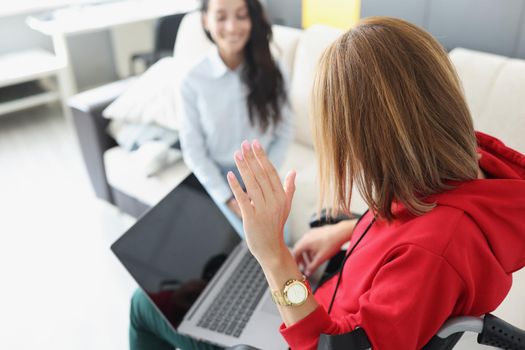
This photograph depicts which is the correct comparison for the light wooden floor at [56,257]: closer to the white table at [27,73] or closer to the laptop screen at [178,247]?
the white table at [27,73]

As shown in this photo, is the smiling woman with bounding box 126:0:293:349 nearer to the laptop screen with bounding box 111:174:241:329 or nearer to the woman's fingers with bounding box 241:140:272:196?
the laptop screen with bounding box 111:174:241:329

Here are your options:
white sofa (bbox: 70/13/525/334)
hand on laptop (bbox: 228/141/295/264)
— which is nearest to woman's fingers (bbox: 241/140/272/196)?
hand on laptop (bbox: 228/141/295/264)

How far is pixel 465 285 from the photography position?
2.19ft

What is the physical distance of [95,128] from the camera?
207 cm

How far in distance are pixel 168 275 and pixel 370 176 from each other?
2.11 feet

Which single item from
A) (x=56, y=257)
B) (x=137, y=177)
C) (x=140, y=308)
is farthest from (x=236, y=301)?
(x=56, y=257)

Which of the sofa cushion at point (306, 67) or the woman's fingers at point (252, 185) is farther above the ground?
the woman's fingers at point (252, 185)

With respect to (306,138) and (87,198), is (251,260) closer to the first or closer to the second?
(306,138)

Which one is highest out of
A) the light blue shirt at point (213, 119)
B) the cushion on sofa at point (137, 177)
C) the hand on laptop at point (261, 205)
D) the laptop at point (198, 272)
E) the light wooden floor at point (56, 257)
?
the hand on laptop at point (261, 205)

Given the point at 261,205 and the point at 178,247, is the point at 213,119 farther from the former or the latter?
the point at 261,205

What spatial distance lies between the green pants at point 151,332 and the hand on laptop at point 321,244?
31 centimetres

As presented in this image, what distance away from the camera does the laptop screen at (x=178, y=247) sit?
1.12 m

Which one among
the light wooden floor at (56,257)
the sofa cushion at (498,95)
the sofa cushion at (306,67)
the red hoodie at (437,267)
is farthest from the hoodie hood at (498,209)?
the light wooden floor at (56,257)

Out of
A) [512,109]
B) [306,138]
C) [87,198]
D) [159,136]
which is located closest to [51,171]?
[87,198]
